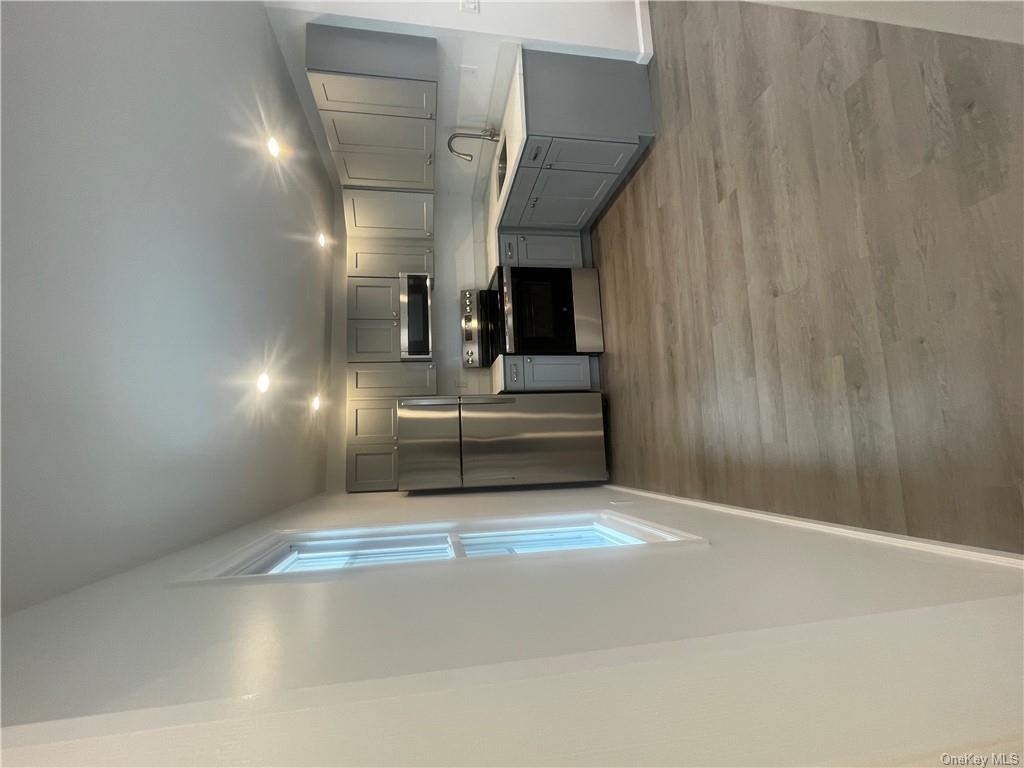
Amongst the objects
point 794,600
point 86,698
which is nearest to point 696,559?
point 794,600

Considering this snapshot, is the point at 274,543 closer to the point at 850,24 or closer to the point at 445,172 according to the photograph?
the point at 850,24

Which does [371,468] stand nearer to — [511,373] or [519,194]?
[511,373]

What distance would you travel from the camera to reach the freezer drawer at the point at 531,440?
2.98m

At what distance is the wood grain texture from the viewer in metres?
1.01

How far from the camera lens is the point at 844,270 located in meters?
1.35

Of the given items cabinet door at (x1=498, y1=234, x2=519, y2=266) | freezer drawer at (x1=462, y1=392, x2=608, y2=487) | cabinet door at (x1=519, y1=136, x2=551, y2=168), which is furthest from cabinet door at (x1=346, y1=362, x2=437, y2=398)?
cabinet door at (x1=519, y1=136, x2=551, y2=168)

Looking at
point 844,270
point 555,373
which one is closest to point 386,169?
point 555,373

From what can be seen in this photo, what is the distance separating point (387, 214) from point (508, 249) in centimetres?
98

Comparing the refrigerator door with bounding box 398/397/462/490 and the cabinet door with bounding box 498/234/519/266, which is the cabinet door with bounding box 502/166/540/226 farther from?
the refrigerator door with bounding box 398/397/462/490

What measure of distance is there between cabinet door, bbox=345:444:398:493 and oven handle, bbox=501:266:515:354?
3.95 ft

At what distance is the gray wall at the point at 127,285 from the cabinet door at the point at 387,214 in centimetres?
125

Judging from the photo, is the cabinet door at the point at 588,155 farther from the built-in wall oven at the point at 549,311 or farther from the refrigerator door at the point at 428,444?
the refrigerator door at the point at 428,444

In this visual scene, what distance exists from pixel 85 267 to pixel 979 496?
2060 mm
